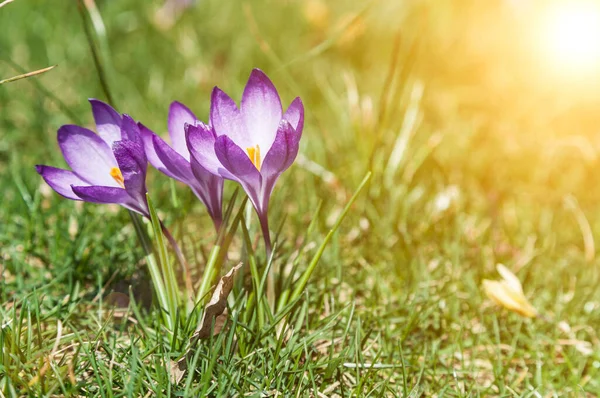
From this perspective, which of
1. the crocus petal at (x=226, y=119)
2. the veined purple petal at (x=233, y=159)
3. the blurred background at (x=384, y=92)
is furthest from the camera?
the blurred background at (x=384, y=92)

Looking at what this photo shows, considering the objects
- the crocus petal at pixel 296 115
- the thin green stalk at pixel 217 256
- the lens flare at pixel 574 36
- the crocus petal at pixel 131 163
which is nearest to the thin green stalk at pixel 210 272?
the thin green stalk at pixel 217 256

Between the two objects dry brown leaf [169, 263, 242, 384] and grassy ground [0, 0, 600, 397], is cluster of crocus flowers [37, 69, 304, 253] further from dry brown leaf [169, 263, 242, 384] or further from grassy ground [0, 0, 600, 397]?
grassy ground [0, 0, 600, 397]

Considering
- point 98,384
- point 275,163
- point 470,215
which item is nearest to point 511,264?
point 470,215

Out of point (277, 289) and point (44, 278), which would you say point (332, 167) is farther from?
point (44, 278)

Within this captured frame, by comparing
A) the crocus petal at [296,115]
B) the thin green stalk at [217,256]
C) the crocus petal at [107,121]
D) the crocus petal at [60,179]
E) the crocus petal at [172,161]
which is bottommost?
the thin green stalk at [217,256]

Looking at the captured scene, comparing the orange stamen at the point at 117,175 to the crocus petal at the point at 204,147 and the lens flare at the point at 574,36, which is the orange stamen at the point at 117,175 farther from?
the lens flare at the point at 574,36

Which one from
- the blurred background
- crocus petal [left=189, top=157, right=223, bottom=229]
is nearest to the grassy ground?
the blurred background
